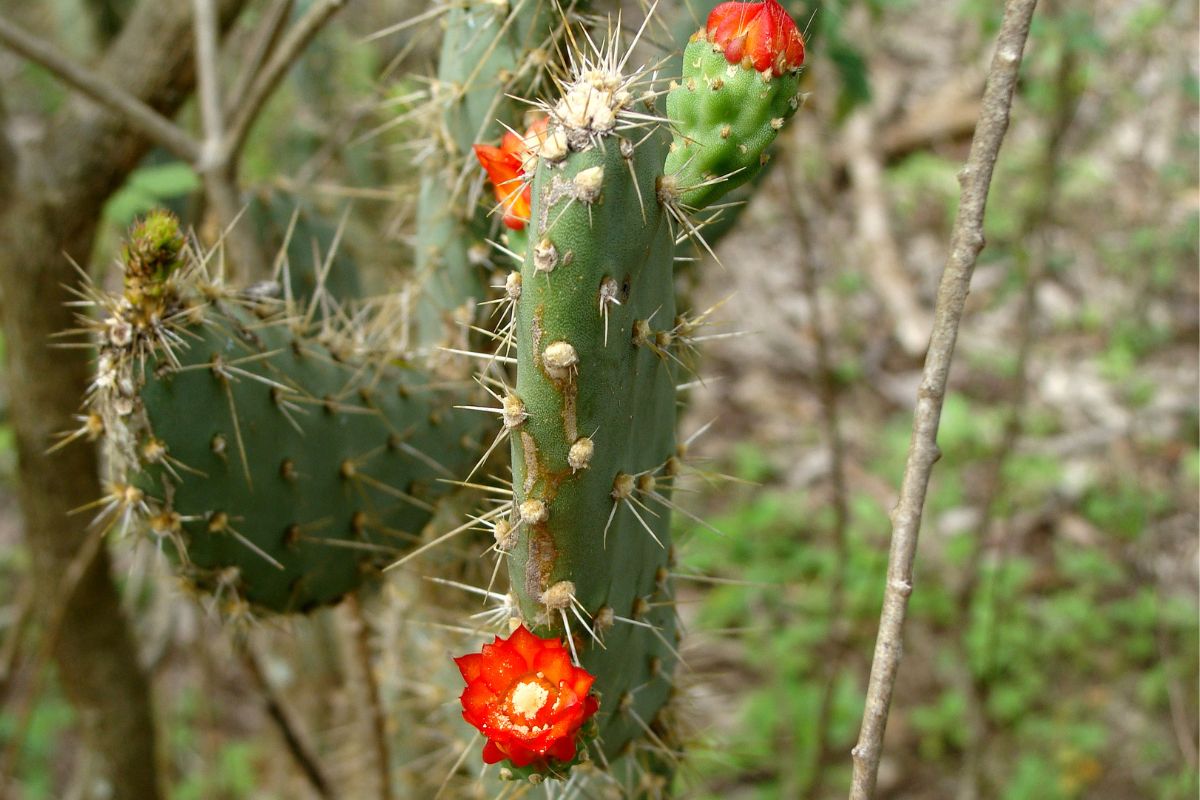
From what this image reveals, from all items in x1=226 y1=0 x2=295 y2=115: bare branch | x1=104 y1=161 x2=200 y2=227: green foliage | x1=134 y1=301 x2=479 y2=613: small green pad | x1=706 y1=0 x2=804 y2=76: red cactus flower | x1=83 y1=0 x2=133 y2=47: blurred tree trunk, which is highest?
x1=83 y1=0 x2=133 y2=47: blurred tree trunk

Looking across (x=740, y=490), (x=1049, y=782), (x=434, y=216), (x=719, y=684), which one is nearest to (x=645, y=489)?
(x=434, y=216)

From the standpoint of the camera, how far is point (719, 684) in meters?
4.27

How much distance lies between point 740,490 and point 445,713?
329 centimetres

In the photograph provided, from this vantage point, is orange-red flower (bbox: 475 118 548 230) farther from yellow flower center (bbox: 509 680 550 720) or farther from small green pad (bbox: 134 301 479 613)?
yellow flower center (bbox: 509 680 550 720)

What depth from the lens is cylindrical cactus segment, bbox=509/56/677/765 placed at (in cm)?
101

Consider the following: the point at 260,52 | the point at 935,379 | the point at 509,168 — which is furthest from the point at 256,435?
the point at 260,52

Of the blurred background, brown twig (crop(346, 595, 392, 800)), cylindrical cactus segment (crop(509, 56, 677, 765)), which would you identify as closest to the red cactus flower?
cylindrical cactus segment (crop(509, 56, 677, 765))

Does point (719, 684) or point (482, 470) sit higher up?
point (482, 470)

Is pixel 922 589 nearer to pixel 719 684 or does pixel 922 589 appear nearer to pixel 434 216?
pixel 719 684

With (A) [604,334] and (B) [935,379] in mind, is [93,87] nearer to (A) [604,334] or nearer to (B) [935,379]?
(A) [604,334]

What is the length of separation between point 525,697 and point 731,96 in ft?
2.14

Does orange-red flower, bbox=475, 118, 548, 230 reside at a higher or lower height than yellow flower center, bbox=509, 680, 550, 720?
higher

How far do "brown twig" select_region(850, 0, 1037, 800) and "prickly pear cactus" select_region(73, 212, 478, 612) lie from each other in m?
0.70

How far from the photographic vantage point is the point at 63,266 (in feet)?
7.32
